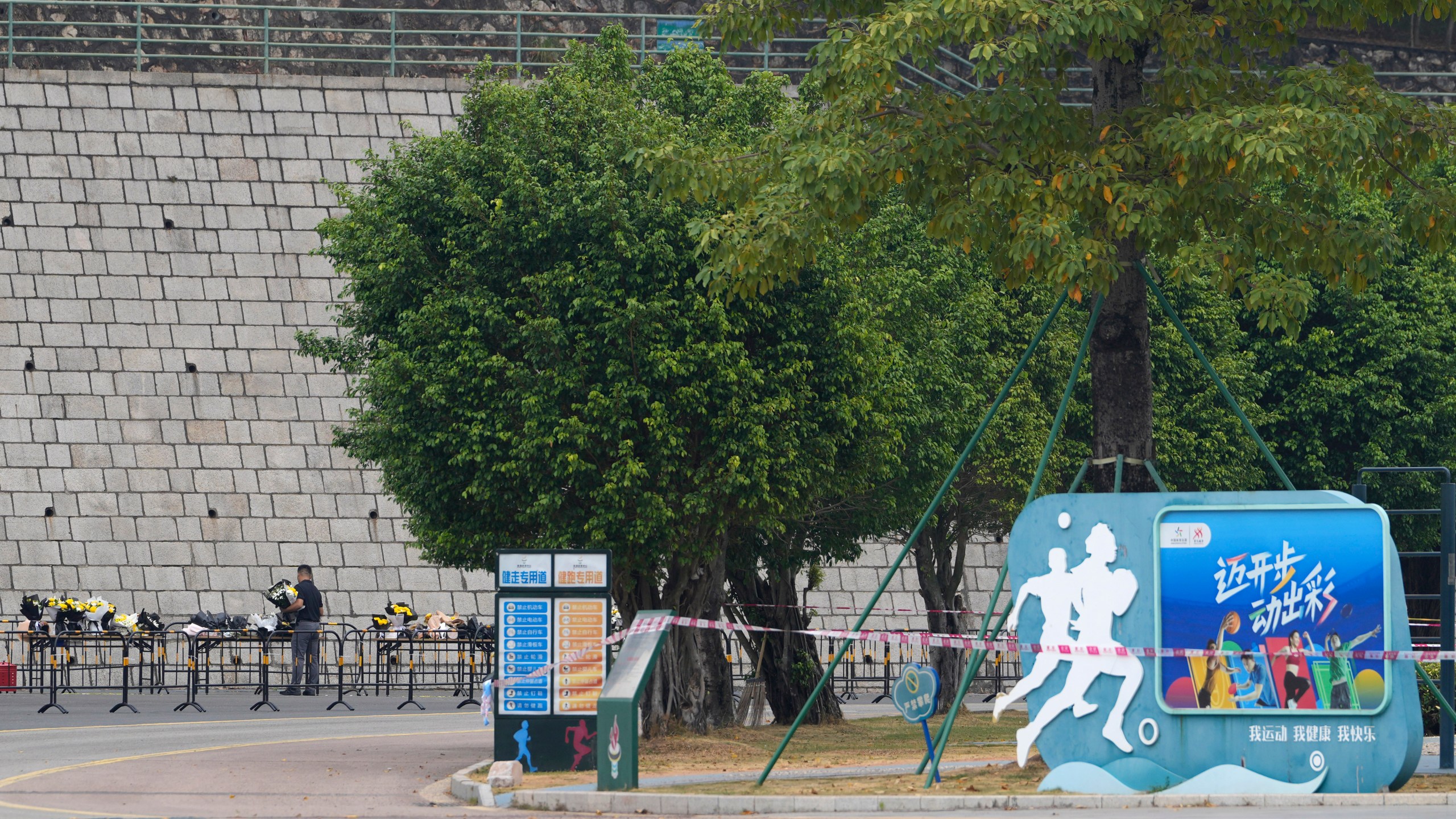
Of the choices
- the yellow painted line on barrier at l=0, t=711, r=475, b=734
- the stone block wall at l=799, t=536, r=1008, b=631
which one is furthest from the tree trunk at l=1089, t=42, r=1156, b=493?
the stone block wall at l=799, t=536, r=1008, b=631

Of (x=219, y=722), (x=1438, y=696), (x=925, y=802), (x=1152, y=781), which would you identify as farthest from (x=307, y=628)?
(x=1438, y=696)

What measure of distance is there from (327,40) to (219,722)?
71.5 ft

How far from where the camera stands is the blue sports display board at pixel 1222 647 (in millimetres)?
11836

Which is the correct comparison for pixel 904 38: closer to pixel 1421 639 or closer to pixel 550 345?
pixel 550 345

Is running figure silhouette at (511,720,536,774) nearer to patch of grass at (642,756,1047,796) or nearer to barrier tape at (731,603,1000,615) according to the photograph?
patch of grass at (642,756,1047,796)

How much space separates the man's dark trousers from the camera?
26.2 meters

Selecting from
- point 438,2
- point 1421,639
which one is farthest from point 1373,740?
point 438,2

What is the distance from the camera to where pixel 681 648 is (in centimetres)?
1950

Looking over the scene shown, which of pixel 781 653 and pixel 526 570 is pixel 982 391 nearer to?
pixel 781 653

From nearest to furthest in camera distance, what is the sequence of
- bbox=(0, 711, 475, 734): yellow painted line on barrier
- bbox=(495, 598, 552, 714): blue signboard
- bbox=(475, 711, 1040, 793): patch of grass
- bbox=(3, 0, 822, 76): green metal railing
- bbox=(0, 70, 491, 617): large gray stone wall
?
1. bbox=(495, 598, 552, 714): blue signboard
2. bbox=(475, 711, 1040, 793): patch of grass
3. bbox=(0, 711, 475, 734): yellow painted line on barrier
4. bbox=(0, 70, 491, 617): large gray stone wall
5. bbox=(3, 0, 822, 76): green metal railing

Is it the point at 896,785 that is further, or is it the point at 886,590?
the point at 886,590

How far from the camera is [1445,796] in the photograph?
11.6 meters

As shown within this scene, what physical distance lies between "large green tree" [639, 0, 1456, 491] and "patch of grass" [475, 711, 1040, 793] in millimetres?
3974

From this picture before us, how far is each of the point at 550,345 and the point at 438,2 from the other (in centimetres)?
2521
